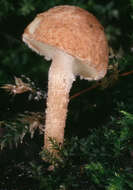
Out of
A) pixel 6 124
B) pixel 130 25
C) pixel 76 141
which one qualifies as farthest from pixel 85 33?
pixel 130 25

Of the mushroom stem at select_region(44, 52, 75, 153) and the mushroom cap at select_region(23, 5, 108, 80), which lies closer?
the mushroom cap at select_region(23, 5, 108, 80)

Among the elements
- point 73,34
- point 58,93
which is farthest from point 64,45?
point 58,93

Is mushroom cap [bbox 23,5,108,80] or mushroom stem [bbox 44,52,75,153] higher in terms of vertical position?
mushroom cap [bbox 23,5,108,80]

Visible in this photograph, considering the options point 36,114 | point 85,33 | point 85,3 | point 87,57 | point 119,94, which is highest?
point 85,3

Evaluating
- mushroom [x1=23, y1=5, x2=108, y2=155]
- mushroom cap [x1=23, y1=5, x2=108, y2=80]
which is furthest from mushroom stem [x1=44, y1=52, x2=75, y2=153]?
mushroom cap [x1=23, y1=5, x2=108, y2=80]

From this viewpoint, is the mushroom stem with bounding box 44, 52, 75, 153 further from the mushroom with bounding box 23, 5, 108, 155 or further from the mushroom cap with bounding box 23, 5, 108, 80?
the mushroom cap with bounding box 23, 5, 108, 80

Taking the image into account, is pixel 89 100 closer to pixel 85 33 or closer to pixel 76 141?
pixel 76 141

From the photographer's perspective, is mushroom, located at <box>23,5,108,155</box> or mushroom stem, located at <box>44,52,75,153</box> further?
mushroom stem, located at <box>44,52,75,153</box>
